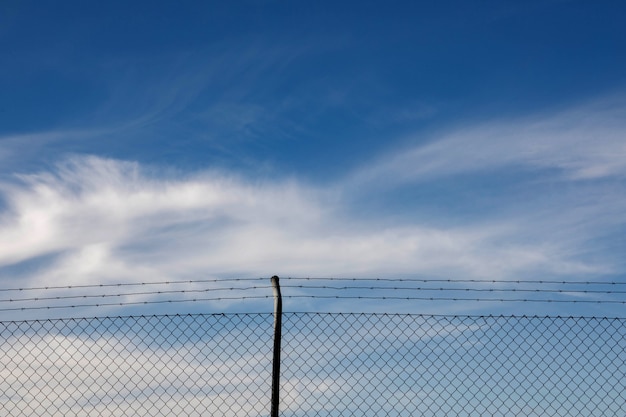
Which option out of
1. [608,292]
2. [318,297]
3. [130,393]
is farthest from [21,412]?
[608,292]

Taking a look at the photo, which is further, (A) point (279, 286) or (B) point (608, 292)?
Answer: (B) point (608, 292)

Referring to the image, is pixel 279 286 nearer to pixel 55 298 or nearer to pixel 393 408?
pixel 393 408

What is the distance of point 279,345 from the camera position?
21.1 feet

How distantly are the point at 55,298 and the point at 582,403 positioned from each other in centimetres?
552

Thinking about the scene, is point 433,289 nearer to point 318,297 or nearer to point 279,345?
point 318,297

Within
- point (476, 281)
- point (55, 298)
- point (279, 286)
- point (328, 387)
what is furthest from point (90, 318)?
point (476, 281)

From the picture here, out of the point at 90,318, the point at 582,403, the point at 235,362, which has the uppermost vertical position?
the point at 90,318

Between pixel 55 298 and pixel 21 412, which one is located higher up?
pixel 55 298

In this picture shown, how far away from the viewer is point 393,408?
677 cm

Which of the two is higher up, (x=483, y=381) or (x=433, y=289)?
(x=433, y=289)

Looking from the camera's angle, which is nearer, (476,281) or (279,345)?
(279,345)

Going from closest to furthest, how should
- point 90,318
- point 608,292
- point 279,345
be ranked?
1. point 279,345
2. point 90,318
3. point 608,292

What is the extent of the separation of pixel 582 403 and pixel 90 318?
507cm

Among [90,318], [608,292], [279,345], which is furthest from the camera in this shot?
[608,292]
